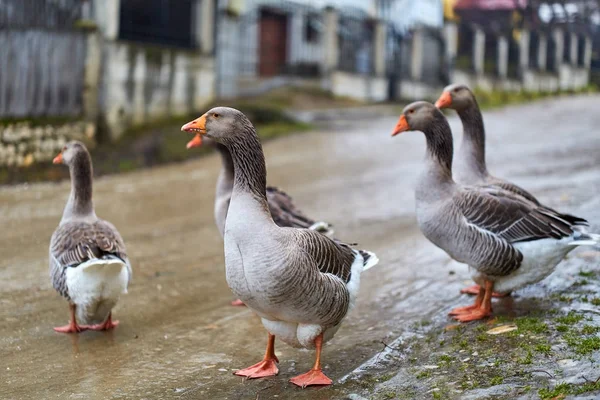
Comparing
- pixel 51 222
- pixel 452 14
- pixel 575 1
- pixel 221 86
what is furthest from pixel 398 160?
pixel 452 14

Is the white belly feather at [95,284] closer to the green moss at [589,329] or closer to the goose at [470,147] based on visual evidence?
the goose at [470,147]

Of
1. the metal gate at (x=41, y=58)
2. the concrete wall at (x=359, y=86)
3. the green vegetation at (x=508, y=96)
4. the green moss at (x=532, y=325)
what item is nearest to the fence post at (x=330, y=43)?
the concrete wall at (x=359, y=86)

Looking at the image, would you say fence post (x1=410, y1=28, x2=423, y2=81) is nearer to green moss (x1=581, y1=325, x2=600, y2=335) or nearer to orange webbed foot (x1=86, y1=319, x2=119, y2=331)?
orange webbed foot (x1=86, y1=319, x2=119, y2=331)

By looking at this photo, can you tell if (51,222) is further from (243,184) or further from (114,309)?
(243,184)

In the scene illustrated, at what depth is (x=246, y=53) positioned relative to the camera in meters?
27.3

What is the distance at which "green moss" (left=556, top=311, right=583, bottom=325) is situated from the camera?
5438 millimetres

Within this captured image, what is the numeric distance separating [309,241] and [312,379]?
0.89 m

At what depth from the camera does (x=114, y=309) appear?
6879 millimetres

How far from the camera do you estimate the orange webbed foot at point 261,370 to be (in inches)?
198

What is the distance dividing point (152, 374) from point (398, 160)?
1020 cm

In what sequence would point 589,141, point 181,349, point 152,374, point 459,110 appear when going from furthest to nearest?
point 589,141, point 459,110, point 181,349, point 152,374

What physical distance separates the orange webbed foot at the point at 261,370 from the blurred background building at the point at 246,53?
9.35 meters

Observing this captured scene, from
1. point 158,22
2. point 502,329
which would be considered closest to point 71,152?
point 502,329

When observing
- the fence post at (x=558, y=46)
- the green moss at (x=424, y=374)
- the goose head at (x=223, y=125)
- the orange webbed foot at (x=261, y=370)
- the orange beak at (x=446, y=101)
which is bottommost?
the orange webbed foot at (x=261, y=370)
